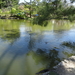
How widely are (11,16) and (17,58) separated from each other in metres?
17.7

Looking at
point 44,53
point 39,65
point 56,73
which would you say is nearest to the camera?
point 56,73

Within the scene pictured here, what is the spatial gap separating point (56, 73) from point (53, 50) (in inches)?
90.3

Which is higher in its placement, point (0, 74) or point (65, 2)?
point (65, 2)

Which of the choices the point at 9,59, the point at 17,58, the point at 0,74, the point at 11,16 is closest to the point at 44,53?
the point at 17,58

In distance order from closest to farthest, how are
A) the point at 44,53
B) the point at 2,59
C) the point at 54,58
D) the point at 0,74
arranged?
the point at 0,74, the point at 2,59, the point at 54,58, the point at 44,53

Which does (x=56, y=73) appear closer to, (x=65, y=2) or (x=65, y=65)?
(x=65, y=65)

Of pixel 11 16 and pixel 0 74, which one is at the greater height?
pixel 11 16

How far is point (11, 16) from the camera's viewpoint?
805 inches

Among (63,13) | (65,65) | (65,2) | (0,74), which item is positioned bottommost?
(0,74)

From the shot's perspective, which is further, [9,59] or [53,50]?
[53,50]

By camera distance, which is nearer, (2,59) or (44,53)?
(2,59)

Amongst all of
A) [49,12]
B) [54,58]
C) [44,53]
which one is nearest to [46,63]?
[54,58]

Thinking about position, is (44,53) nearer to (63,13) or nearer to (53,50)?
(53,50)

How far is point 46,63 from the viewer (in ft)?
12.5
